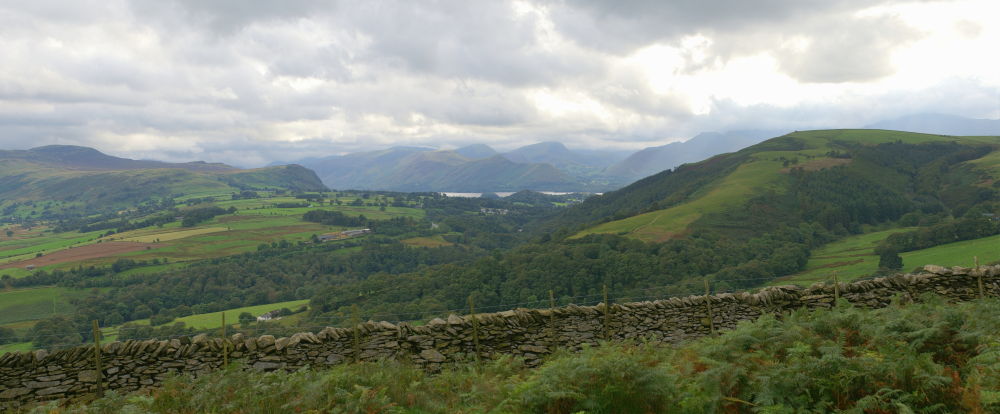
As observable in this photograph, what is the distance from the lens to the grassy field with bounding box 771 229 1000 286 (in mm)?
47031

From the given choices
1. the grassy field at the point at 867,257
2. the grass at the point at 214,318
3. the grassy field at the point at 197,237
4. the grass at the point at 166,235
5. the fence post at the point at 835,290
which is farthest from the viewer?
the grass at the point at 166,235

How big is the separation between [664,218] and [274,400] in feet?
311

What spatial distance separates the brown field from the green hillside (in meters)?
109

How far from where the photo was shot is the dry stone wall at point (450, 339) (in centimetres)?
955

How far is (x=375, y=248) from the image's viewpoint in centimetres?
12019

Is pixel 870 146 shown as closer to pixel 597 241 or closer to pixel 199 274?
pixel 597 241

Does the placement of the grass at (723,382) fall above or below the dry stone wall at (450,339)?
above

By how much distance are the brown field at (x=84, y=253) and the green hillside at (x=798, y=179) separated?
109 meters

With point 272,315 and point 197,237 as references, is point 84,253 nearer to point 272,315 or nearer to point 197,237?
point 197,237

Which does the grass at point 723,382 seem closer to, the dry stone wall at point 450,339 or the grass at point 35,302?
the dry stone wall at point 450,339

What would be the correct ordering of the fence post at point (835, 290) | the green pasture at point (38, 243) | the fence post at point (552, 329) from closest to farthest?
the fence post at point (552, 329)
the fence post at point (835, 290)
the green pasture at point (38, 243)

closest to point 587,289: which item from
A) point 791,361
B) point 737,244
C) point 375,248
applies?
point 737,244

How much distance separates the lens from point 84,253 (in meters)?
107

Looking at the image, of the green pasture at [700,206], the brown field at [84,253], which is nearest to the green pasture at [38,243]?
the brown field at [84,253]
